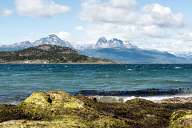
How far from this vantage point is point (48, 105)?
20.5m

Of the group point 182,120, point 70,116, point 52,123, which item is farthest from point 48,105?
point 182,120

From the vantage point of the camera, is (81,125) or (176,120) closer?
(81,125)

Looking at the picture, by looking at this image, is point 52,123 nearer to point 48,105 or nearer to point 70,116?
point 70,116

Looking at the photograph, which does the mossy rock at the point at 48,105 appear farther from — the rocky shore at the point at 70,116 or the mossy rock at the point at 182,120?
the mossy rock at the point at 182,120

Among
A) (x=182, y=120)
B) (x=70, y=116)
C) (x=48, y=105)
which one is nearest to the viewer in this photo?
(x=182, y=120)

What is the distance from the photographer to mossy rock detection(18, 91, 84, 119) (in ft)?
64.7

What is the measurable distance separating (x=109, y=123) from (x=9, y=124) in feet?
14.3

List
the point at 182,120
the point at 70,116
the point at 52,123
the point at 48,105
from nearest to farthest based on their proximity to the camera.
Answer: the point at 52,123 < the point at 182,120 < the point at 70,116 < the point at 48,105

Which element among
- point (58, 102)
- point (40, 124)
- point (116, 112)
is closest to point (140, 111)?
point (116, 112)

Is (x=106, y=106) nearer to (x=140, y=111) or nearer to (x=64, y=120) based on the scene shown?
(x=140, y=111)

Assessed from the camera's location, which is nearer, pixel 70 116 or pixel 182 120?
pixel 182 120

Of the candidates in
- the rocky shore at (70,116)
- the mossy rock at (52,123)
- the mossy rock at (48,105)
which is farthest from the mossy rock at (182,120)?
the mossy rock at (48,105)

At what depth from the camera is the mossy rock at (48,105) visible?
1973cm

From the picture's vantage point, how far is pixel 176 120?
18641mm
